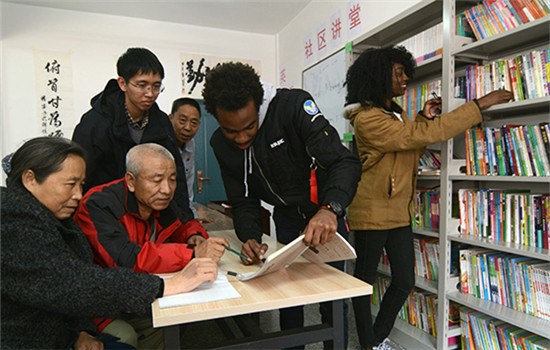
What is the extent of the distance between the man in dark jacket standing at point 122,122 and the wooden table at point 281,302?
67 centimetres

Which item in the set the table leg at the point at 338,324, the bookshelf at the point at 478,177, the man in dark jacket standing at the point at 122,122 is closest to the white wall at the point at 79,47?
the man in dark jacket standing at the point at 122,122

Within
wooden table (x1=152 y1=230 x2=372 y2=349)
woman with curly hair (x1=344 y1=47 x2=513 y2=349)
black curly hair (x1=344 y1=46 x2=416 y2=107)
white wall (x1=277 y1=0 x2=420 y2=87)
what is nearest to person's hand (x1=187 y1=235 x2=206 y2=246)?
wooden table (x1=152 y1=230 x2=372 y2=349)

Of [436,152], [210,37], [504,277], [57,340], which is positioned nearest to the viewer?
[57,340]

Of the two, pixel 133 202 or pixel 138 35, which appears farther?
pixel 138 35

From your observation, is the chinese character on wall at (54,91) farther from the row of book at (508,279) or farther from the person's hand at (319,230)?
the row of book at (508,279)

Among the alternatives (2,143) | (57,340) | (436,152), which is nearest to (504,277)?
(436,152)

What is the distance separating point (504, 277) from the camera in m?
1.58

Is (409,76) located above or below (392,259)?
above

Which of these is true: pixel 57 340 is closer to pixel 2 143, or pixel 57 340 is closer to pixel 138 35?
pixel 2 143

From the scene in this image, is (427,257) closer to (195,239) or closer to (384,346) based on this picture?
(384,346)

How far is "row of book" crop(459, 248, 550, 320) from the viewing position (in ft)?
4.72

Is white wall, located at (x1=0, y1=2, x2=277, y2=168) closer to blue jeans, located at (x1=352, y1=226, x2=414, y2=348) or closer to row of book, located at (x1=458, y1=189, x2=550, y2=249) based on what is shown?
blue jeans, located at (x1=352, y1=226, x2=414, y2=348)

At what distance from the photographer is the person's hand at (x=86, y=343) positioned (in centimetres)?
109

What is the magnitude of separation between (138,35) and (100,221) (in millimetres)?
3485
